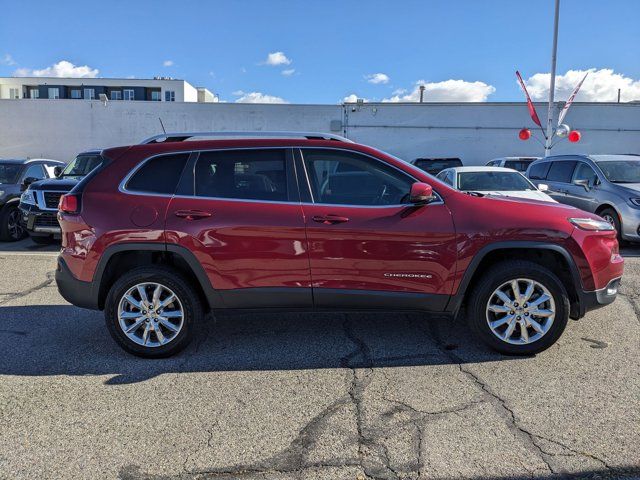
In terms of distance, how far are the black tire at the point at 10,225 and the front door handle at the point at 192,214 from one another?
8146mm

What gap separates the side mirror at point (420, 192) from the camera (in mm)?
3984

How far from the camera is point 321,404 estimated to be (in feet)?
11.5

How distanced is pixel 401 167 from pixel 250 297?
1.64 metres

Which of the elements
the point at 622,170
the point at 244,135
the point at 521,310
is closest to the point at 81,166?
the point at 244,135

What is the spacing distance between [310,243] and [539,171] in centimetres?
974

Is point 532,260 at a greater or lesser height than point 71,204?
lesser

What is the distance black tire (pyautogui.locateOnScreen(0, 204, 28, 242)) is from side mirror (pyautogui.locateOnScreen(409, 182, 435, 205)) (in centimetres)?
953

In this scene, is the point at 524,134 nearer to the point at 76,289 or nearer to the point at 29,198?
the point at 29,198

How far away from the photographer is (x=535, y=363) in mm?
4148

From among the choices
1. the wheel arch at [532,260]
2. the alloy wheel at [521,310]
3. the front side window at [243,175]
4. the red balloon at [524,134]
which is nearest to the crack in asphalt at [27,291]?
the front side window at [243,175]

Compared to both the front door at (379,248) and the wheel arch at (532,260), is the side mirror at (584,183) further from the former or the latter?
the front door at (379,248)

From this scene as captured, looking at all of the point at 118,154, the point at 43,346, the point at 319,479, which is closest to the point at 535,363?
the point at 319,479

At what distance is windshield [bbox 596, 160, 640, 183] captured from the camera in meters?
9.83

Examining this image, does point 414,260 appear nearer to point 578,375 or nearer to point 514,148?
point 578,375
